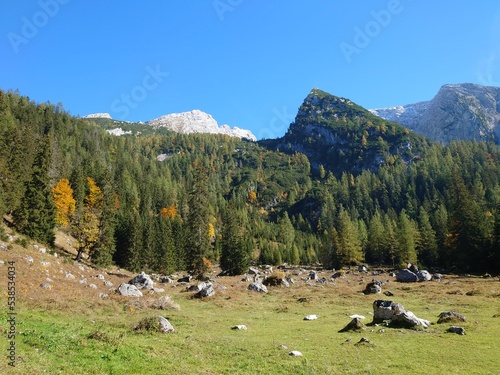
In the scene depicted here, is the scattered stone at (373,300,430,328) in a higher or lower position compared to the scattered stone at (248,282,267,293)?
higher

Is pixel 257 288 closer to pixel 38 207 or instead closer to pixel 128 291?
pixel 128 291

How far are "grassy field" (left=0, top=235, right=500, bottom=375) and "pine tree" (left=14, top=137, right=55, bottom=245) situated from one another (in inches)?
813

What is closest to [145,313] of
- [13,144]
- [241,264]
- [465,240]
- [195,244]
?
[195,244]

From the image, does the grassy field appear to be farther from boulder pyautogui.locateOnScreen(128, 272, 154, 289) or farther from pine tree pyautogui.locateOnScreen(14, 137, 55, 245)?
pine tree pyautogui.locateOnScreen(14, 137, 55, 245)

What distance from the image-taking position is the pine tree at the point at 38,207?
5031 centimetres

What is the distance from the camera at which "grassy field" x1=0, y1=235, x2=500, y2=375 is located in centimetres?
1282

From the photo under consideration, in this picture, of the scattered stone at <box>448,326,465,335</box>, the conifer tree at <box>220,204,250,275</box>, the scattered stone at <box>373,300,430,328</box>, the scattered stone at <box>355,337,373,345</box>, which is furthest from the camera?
the conifer tree at <box>220,204,250,275</box>

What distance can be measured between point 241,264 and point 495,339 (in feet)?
188

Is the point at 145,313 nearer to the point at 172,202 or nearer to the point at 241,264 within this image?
the point at 241,264

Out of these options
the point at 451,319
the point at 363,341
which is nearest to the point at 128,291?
the point at 363,341

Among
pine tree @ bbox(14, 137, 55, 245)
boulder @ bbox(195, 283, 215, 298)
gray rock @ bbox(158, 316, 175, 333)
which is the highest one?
pine tree @ bbox(14, 137, 55, 245)

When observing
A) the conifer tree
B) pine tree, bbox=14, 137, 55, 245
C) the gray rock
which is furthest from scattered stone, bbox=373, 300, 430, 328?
pine tree, bbox=14, 137, 55, 245

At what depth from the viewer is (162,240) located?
78812 mm

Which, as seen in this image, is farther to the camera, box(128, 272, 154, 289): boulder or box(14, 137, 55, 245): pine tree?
box(14, 137, 55, 245): pine tree
